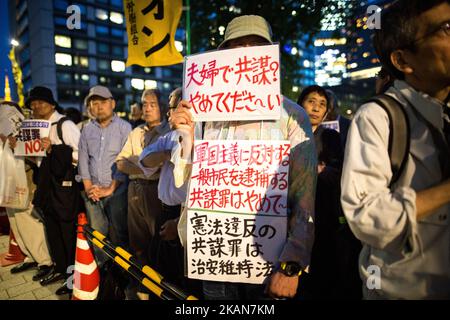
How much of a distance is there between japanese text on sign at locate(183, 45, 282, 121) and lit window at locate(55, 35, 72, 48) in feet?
220

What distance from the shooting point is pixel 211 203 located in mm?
1679

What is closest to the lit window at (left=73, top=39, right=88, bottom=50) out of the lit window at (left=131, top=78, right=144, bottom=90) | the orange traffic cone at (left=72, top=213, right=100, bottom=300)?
the lit window at (left=131, top=78, right=144, bottom=90)

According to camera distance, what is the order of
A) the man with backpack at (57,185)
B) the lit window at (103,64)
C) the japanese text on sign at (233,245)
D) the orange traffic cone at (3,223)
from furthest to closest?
the lit window at (103,64) → the orange traffic cone at (3,223) → the man with backpack at (57,185) → the japanese text on sign at (233,245)

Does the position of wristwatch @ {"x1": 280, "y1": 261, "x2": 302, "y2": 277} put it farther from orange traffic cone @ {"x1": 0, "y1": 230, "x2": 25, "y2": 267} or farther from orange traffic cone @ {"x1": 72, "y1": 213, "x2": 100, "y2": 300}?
orange traffic cone @ {"x1": 0, "y1": 230, "x2": 25, "y2": 267}

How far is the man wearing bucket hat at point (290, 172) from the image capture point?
58.9 inches

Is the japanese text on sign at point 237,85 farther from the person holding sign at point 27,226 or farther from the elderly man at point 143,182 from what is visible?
the person holding sign at point 27,226

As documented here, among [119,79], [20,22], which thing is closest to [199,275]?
[119,79]

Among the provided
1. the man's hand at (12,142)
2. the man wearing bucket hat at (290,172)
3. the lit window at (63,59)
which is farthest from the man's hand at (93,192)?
the lit window at (63,59)

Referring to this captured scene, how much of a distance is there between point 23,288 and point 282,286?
13.0 ft

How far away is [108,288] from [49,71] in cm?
6285

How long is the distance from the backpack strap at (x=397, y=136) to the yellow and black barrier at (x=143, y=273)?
131cm

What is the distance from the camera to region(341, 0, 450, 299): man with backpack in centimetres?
106
